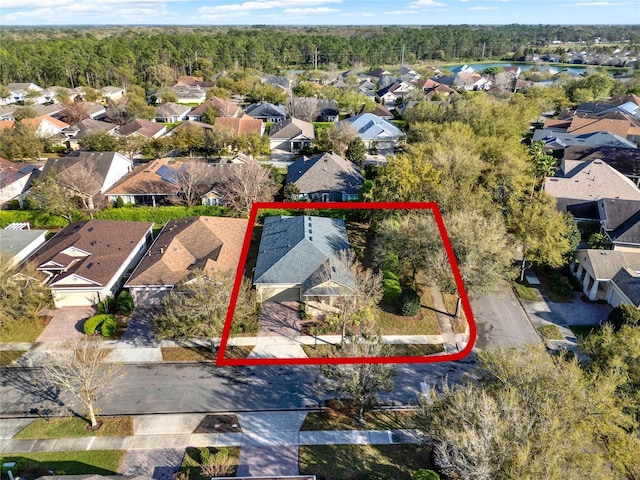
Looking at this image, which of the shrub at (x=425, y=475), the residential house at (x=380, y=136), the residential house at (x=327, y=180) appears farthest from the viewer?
the residential house at (x=380, y=136)

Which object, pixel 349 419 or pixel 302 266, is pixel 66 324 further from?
pixel 349 419

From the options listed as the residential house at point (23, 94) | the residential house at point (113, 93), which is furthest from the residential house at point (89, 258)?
the residential house at point (23, 94)

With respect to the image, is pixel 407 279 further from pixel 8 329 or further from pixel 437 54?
pixel 437 54

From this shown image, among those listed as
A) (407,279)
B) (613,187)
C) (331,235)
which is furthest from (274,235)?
(613,187)

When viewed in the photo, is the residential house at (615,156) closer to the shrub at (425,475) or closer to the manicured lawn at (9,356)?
the shrub at (425,475)

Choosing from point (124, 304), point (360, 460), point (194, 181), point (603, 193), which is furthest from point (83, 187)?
point (603, 193)

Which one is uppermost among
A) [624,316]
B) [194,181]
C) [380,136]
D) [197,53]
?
[197,53]
